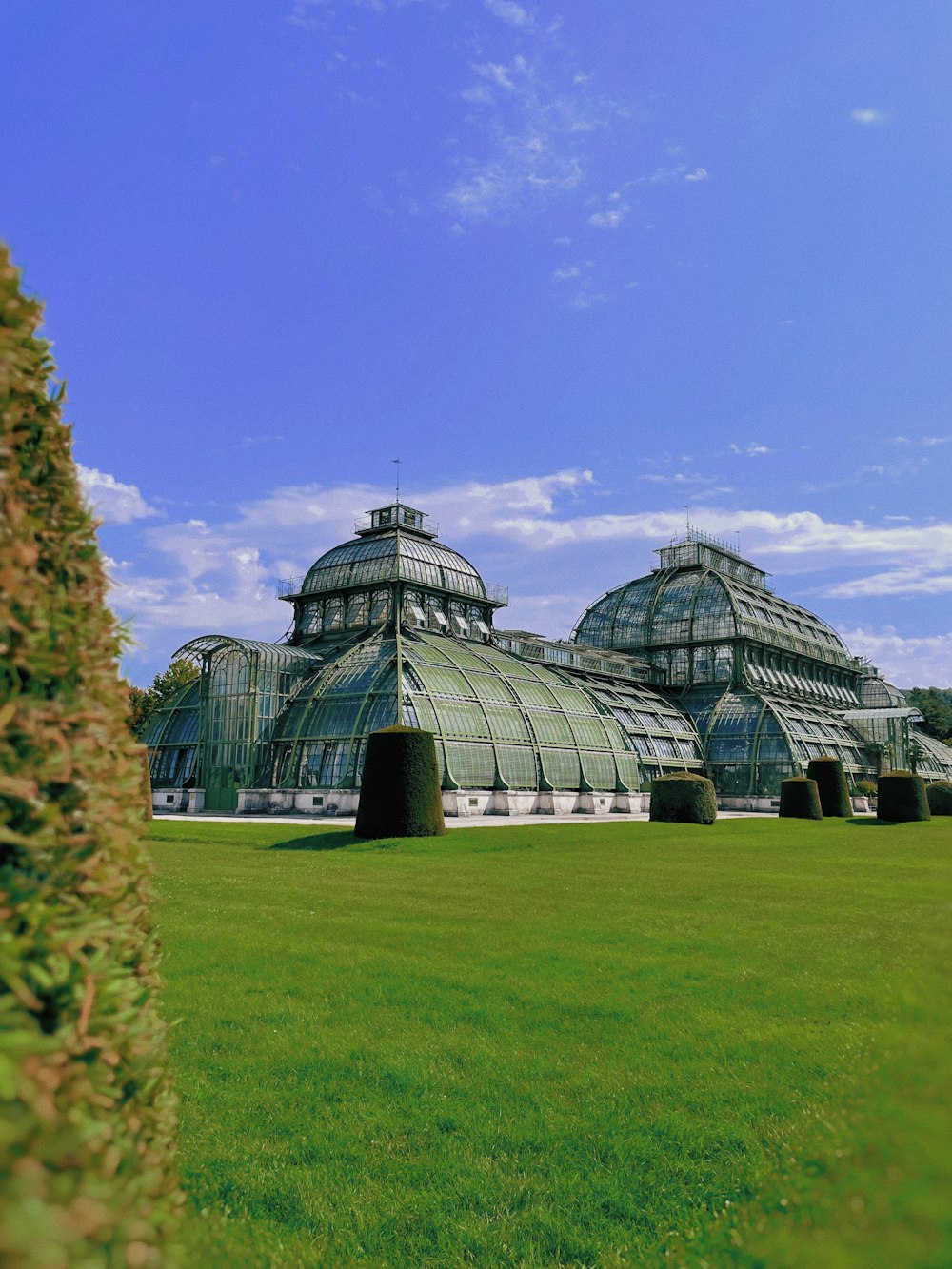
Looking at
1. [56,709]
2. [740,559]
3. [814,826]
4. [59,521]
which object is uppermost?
[740,559]

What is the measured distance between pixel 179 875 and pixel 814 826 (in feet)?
95.6

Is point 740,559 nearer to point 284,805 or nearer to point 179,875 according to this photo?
point 284,805

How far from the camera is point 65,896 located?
8.02 ft

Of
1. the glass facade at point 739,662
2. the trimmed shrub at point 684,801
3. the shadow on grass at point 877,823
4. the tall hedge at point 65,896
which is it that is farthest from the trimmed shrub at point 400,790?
the glass facade at point 739,662

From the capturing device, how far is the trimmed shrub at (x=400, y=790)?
1029 inches

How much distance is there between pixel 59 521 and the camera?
2.92 m

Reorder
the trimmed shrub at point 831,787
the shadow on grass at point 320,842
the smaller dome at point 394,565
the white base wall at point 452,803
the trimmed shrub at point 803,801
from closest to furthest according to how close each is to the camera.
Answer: the shadow on grass at point 320,842 → the white base wall at point 452,803 → the trimmed shrub at point 803,801 → the trimmed shrub at point 831,787 → the smaller dome at point 394,565

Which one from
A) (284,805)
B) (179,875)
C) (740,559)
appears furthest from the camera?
(740,559)

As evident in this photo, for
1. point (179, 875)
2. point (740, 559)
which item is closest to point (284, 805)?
point (179, 875)

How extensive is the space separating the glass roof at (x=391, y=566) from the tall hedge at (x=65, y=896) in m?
47.5

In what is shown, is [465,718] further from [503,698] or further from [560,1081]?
[560,1081]

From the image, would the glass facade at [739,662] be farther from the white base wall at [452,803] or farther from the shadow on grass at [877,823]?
the white base wall at [452,803]

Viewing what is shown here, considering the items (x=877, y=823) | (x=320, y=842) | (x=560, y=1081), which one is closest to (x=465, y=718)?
(x=320, y=842)

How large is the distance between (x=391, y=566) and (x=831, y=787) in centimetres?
2713
